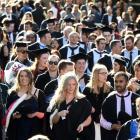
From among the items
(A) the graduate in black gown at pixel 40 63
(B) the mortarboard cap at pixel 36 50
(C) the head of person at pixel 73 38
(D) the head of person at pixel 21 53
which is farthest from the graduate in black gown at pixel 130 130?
(C) the head of person at pixel 73 38

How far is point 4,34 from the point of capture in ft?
51.6

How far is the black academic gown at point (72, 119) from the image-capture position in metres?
8.91

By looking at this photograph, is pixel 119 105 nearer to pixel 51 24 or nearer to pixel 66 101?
pixel 66 101

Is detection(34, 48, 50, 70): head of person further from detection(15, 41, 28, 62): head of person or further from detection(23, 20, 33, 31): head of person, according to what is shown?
detection(23, 20, 33, 31): head of person

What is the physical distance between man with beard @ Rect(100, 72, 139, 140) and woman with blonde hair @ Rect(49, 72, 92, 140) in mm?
472

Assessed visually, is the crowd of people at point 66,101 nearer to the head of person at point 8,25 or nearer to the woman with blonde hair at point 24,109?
the woman with blonde hair at point 24,109

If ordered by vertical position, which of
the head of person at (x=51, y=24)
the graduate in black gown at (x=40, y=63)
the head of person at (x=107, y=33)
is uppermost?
the graduate in black gown at (x=40, y=63)

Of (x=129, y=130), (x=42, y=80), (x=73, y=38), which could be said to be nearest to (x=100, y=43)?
(x=73, y=38)

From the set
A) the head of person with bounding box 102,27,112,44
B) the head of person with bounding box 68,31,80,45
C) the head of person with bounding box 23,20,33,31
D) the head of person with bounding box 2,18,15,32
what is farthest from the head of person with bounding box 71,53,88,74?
the head of person with bounding box 2,18,15,32

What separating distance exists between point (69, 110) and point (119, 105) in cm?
87

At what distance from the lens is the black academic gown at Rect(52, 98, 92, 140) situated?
8.91 meters

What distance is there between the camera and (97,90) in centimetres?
984

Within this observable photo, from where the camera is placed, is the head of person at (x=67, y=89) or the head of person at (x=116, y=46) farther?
the head of person at (x=116, y=46)

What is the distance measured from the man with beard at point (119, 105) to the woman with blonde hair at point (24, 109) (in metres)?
1.00
